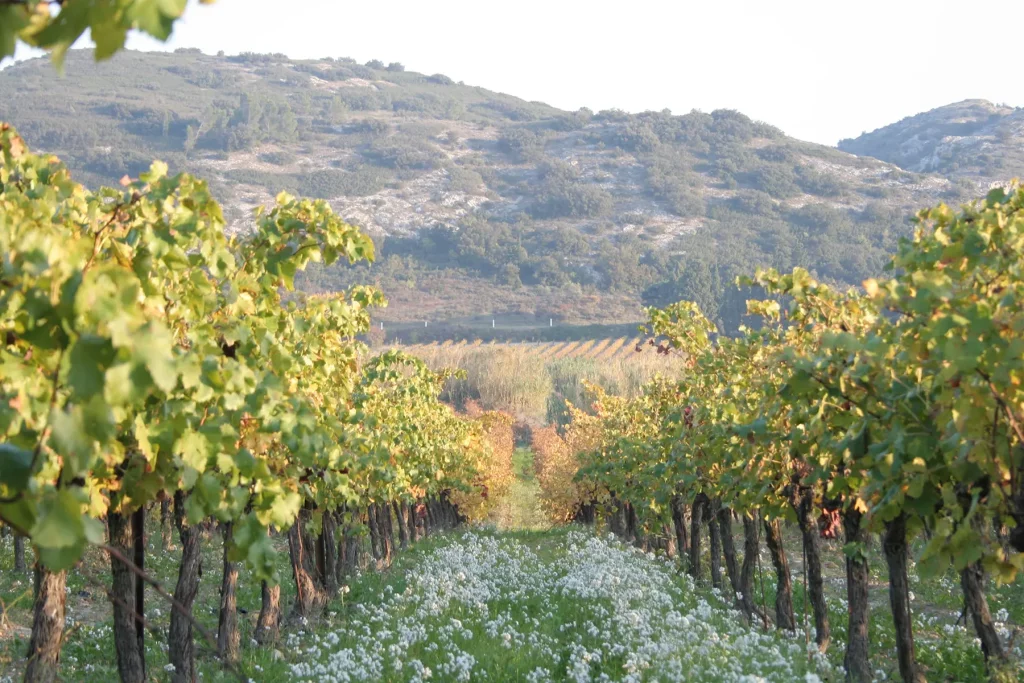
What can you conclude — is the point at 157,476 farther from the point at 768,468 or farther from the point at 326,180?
the point at 326,180

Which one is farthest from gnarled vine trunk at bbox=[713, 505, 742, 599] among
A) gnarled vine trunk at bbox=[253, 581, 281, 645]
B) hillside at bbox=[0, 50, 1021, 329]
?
hillside at bbox=[0, 50, 1021, 329]

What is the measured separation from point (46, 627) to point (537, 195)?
552 ft

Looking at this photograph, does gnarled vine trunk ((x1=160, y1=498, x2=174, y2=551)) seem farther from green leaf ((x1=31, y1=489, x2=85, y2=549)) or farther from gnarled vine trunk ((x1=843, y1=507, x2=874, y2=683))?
green leaf ((x1=31, y1=489, x2=85, y2=549))

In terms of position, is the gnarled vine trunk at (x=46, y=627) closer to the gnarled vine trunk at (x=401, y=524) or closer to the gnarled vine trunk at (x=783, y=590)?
the gnarled vine trunk at (x=783, y=590)

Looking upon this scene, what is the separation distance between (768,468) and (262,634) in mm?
7007

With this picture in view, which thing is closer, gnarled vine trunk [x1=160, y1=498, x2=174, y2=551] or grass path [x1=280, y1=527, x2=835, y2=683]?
grass path [x1=280, y1=527, x2=835, y2=683]

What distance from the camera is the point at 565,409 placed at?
7606 centimetres

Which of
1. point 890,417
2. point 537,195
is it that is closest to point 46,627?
point 890,417

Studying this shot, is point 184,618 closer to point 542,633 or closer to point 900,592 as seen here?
point 542,633

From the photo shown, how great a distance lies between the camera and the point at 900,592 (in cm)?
774

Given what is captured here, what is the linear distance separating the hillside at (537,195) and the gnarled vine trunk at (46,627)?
9518 cm

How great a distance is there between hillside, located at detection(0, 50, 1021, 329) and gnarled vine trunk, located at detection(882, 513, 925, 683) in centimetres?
9235

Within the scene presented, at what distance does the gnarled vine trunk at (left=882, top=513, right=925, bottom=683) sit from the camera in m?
7.25

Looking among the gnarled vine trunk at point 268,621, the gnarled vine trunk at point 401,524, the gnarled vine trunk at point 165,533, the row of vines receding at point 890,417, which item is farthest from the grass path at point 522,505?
the row of vines receding at point 890,417
